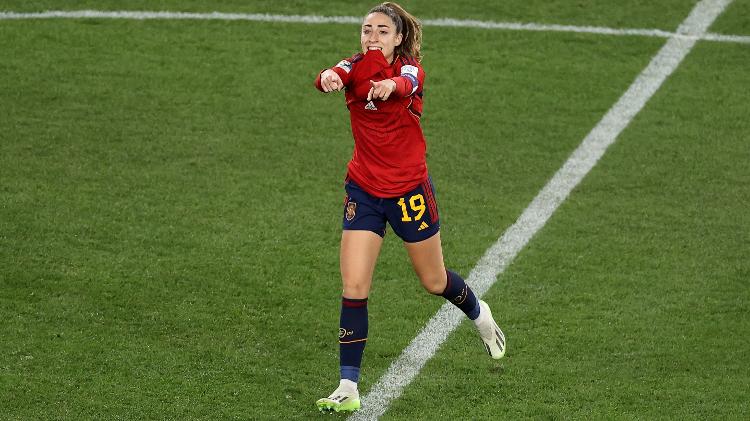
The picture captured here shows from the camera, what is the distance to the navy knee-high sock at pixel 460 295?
294 inches

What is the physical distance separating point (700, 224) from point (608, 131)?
1.81 meters

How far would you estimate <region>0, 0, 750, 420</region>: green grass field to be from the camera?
7344 millimetres

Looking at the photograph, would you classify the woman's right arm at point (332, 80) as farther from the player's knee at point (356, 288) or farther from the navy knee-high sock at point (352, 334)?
the navy knee-high sock at point (352, 334)

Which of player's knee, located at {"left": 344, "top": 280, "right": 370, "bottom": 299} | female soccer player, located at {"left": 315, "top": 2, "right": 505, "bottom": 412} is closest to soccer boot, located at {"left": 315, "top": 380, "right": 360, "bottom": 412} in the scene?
female soccer player, located at {"left": 315, "top": 2, "right": 505, "bottom": 412}

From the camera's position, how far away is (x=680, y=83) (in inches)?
475

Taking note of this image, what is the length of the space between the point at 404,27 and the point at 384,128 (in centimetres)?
51

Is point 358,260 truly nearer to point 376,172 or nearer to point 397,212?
point 397,212

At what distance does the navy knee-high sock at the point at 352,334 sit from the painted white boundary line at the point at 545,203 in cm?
22

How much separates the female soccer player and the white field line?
6.03 meters

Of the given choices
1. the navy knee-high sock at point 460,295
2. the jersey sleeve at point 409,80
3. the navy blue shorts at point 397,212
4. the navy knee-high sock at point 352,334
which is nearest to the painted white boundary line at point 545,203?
the navy knee-high sock at point 352,334

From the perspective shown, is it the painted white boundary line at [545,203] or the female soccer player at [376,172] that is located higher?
the female soccer player at [376,172]

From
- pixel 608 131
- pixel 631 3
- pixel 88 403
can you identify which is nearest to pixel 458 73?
pixel 608 131

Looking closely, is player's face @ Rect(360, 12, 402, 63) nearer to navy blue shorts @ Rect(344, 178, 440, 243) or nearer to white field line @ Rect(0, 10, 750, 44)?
navy blue shorts @ Rect(344, 178, 440, 243)

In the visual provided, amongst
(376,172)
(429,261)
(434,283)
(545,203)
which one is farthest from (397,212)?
(545,203)
